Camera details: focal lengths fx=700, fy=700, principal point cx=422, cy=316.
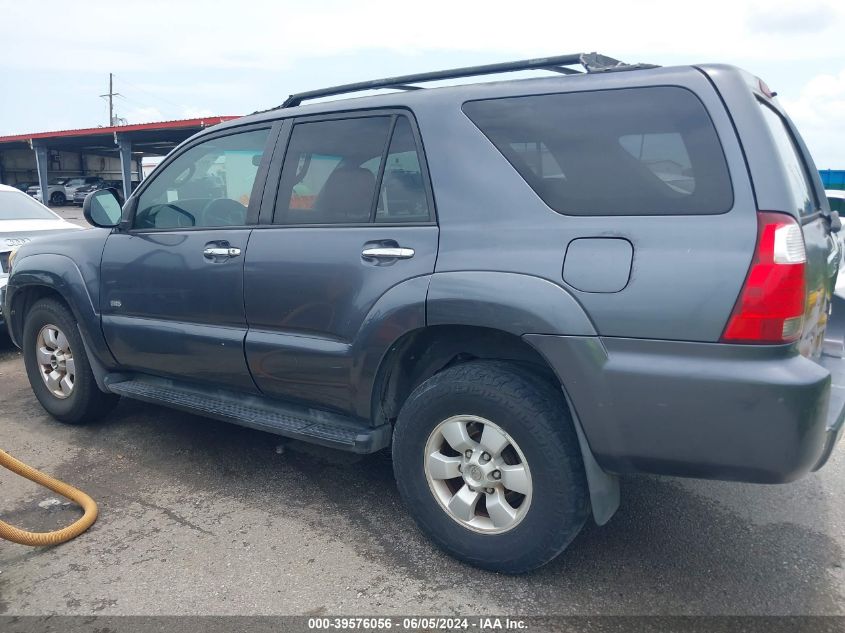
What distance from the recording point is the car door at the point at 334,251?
285cm

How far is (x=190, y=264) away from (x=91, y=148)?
43.0 m

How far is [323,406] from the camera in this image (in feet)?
10.4

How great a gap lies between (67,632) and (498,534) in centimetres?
156

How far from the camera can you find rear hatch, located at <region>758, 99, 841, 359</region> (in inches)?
90.2

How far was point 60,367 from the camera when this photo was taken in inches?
172

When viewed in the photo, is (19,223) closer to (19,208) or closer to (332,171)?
(19,208)

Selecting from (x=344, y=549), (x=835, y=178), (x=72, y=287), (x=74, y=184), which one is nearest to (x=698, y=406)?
(x=344, y=549)

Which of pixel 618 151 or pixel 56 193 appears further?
pixel 56 193

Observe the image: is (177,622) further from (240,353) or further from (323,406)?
(240,353)

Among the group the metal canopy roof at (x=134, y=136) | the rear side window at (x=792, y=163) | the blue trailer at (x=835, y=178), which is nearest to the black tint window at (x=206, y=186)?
the rear side window at (x=792, y=163)

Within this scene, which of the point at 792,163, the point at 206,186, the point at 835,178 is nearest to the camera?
the point at 792,163

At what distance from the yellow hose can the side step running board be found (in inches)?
25.2

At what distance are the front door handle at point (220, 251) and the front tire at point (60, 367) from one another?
133 cm

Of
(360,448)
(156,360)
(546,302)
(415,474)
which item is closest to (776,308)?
(546,302)
